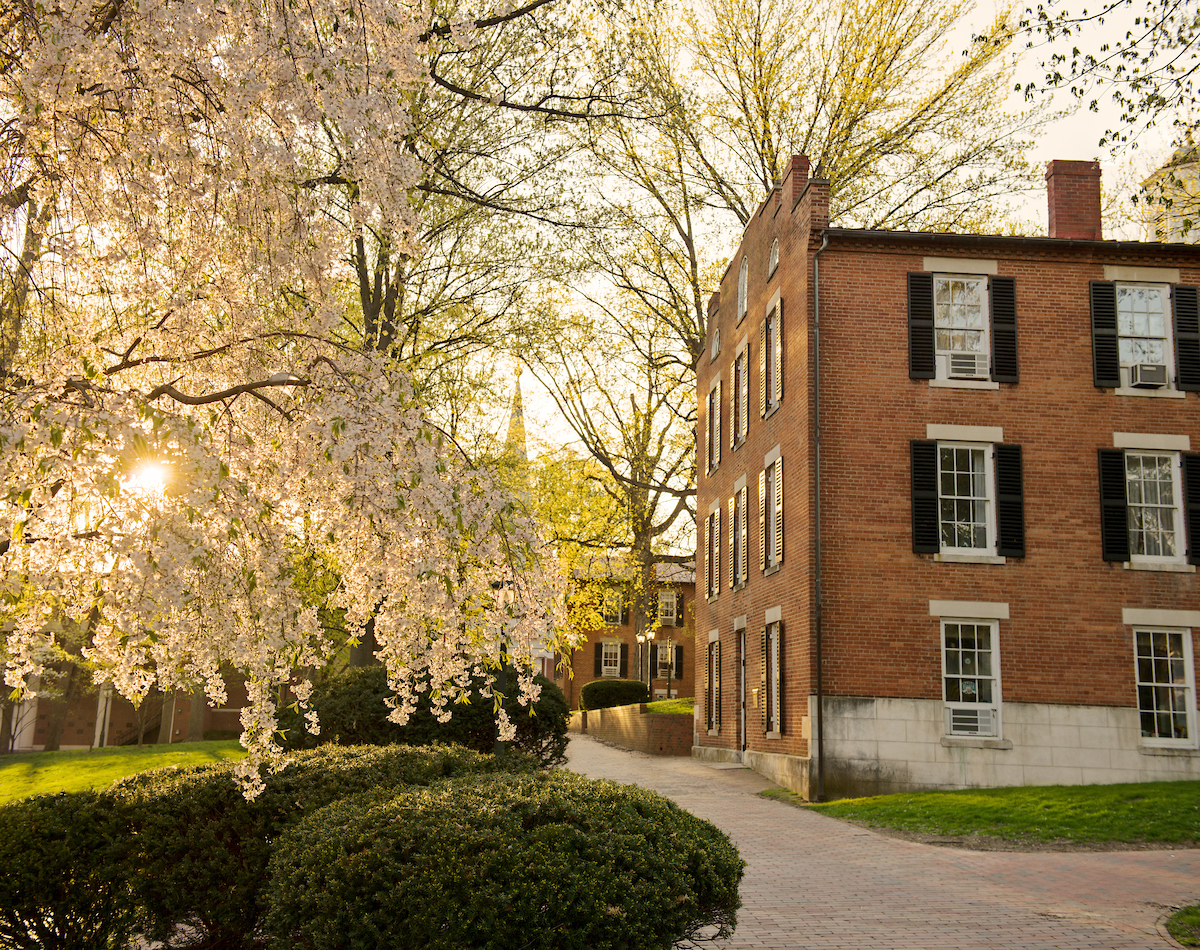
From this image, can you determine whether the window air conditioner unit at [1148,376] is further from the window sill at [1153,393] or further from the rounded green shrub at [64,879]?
the rounded green shrub at [64,879]

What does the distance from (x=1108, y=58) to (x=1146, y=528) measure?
12556mm

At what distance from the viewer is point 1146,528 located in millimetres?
19328

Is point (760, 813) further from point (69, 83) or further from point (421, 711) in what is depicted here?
point (69, 83)

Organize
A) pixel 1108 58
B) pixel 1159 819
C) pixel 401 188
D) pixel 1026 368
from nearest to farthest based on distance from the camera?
pixel 401 188 < pixel 1108 58 < pixel 1159 819 < pixel 1026 368

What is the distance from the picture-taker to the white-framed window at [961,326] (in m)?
19.6

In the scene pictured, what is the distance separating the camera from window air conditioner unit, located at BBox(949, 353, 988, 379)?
64.3 ft

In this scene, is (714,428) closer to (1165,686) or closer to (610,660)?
(1165,686)

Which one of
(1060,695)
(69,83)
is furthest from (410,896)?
(1060,695)

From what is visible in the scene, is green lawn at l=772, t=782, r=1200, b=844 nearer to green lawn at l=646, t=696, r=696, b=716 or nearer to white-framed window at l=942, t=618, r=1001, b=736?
white-framed window at l=942, t=618, r=1001, b=736

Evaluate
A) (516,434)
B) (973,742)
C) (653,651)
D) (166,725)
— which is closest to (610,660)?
(653,651)

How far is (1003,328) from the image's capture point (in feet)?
64.3

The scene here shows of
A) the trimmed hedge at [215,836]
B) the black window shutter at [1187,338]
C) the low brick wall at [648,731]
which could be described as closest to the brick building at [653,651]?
the low brick wall at [648,731]

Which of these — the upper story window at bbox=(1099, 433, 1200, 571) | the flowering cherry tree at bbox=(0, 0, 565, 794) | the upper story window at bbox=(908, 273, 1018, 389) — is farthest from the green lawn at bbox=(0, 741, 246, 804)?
the upper story window at bbox=(1099, 433, 1200, 571)

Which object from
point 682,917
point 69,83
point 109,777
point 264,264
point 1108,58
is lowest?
point 109,777
